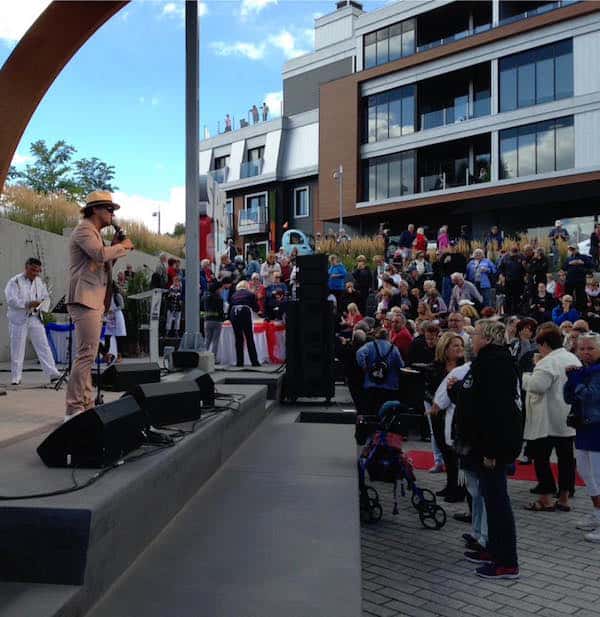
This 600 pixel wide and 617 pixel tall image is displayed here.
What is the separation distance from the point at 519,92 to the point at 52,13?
29664mm

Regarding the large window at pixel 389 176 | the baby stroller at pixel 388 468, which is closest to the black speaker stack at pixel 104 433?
the baby stroller at pixel 388 468

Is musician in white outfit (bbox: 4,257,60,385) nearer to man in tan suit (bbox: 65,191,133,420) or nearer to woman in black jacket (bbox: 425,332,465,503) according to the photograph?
man in tan suit (bbox: 65,191,133,420)

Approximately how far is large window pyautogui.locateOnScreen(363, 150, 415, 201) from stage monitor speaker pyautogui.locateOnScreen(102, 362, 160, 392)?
30641 mm

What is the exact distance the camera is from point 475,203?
108 ft

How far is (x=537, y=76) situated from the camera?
30.7 metres

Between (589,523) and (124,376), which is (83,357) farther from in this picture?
(589,523)

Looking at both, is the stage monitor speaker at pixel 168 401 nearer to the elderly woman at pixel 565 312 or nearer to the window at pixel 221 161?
the elderly woman at pixel 565 312

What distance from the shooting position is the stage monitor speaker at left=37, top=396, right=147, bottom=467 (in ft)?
11.9

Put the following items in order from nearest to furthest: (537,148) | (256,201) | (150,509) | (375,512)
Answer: (150,509), (375,512), (537,148), (256,201)

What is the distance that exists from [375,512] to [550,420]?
2.03 metres

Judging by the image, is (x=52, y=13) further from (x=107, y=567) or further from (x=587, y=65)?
(x=587, y=65)

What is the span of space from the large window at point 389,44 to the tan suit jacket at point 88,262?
34.1 m

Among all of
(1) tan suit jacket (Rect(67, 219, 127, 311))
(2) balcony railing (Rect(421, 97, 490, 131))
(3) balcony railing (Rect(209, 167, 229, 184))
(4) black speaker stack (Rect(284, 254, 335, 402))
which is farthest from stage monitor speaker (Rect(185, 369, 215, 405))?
(3) balcony railing (Rect(209, 167, 229, 184))

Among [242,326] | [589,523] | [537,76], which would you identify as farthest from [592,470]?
[537,76]
